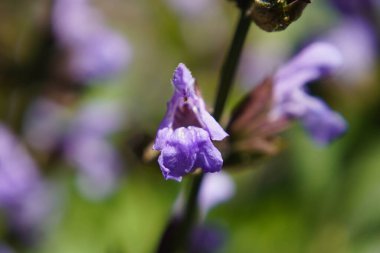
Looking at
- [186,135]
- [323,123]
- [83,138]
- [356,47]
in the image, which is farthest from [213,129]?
[356,47]

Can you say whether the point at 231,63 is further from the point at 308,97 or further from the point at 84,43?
the point at 84,43

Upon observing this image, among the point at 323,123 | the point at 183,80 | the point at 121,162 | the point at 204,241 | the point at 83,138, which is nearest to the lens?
the point at 183,80

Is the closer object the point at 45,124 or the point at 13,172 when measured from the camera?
the point at 13,172

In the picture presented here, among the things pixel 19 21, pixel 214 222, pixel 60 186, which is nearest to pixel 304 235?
pixel 214 222

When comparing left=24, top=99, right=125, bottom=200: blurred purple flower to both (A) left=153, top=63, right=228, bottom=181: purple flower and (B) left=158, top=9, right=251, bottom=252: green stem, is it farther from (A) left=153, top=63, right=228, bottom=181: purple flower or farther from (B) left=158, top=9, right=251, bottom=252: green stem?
(A) left=153, top=63, right=228, bottom=181: purple flower

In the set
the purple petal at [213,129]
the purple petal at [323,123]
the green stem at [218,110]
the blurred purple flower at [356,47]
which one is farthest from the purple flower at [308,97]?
the blurred purple flower at [356,47]

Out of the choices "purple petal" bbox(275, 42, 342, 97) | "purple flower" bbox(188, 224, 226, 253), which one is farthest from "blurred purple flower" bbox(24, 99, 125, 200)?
"purple petal" bbox(275, 42, 342, 97)
